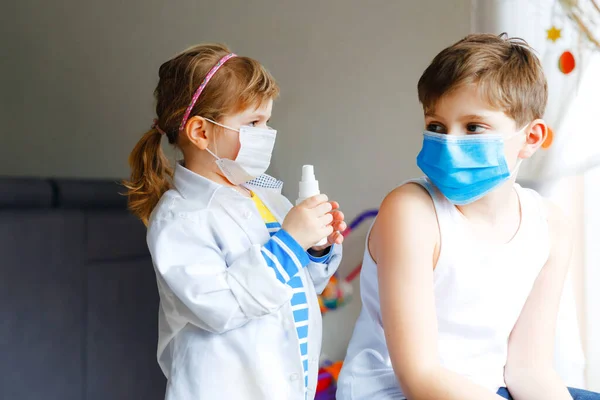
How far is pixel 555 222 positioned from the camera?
1207 millimetres

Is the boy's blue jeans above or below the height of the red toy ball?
below

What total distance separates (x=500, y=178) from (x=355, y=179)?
4.08 feet

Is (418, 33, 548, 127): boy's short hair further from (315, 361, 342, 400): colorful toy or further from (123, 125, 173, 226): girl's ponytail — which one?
(315, 361, 342, 400): colorful toy

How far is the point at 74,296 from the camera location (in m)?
1.82

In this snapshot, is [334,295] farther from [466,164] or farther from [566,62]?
[466,164]

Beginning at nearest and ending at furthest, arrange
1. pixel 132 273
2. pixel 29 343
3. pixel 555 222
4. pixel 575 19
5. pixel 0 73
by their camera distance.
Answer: pixel 555 222 < pixel 29 343 < pixel 575 19 < pixel 132 273 < pixel 0 73

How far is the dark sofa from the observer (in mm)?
1662

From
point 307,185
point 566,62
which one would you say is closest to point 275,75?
point 566,62

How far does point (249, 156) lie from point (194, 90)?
6.6 inches

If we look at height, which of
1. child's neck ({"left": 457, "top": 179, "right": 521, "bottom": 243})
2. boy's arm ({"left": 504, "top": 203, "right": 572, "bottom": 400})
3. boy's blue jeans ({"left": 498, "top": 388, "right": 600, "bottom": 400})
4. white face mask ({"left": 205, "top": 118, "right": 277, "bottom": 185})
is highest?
white face mask ({"left": 205, "top": 118, "right": 277, "bottom": 185})

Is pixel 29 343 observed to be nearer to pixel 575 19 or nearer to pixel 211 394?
pixel 211 394

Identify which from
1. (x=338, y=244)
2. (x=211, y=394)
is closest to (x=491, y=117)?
(x=338, y=244)

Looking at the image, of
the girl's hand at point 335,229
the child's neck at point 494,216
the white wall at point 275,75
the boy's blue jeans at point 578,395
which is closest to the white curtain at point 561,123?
the white wall at point 275,75

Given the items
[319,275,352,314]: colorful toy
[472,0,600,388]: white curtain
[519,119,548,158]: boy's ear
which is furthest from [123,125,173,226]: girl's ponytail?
[472,0,600,388]: white curtain
